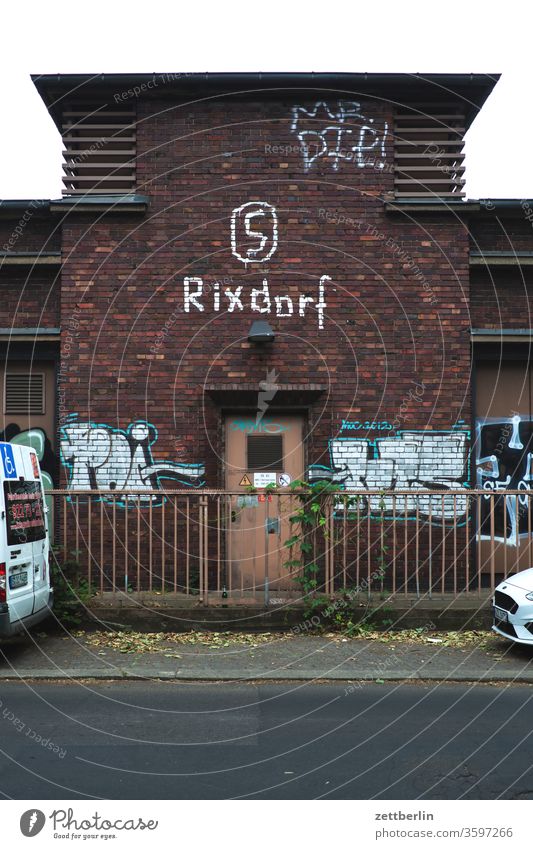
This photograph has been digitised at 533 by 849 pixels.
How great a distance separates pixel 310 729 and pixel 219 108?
29.1 feet

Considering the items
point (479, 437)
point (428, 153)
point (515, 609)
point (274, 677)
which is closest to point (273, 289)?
point (428, 153)

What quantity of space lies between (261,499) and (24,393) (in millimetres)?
4288

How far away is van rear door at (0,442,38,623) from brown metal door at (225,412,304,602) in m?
2.55

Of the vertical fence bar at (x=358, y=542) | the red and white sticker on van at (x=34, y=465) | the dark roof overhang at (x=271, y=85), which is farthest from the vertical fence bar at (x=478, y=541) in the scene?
the dark roof overhang at (x=271, y=85)

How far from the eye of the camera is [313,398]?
39.2 feet

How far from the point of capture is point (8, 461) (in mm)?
8984

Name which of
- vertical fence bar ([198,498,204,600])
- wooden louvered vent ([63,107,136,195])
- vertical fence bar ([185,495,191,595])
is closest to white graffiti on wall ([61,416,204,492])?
vertical fence bar ([185,495,191,595])

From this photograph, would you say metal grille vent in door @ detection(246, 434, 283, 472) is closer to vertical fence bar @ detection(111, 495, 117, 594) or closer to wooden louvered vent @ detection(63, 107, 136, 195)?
vertical fence bar @ detection(111, 495, 117, 594)

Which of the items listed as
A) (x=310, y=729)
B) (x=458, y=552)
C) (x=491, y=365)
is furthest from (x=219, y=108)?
(x=310, y=729)

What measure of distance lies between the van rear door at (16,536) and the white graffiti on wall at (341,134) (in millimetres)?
6117

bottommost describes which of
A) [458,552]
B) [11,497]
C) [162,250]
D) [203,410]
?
[458,552]

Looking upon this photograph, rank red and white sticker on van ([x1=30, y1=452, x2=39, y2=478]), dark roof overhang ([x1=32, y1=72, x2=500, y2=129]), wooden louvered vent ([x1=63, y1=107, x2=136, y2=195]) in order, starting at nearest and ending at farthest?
red and white sticker on van ([x1=30, y1=452, x2=39, y2=478]), dark roof overhang ([x1=32, y1=72, x2=500, y2=129]), wooden louvered vent ([x1=63, y1=107, x2=136, y2=195])

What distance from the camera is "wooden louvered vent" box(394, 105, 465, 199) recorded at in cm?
1210
